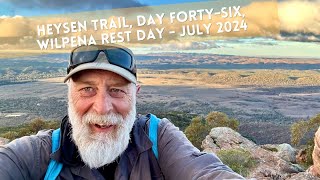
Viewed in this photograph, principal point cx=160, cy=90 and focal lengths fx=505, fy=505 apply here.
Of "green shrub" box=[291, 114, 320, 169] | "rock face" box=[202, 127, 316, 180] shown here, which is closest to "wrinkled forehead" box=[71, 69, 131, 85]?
"rock face" box=[202, 127, 316, 180]

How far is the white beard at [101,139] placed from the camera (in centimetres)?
157

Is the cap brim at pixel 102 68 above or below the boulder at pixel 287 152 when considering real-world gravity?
above

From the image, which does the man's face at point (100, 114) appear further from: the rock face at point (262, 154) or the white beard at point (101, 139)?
the rock face at point (262, 154)

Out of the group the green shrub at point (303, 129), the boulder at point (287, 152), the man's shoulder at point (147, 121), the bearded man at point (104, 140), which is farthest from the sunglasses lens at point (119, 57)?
the green shrub at point (303, 129)

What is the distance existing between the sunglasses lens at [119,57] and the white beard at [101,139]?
161 mm

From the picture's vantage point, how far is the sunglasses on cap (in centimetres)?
152

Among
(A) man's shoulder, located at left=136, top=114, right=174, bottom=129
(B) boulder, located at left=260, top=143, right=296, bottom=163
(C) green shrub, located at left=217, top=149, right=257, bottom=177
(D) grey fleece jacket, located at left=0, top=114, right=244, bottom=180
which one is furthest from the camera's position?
(B) boulder, located at left=260, top=143, right=296, bottom=163

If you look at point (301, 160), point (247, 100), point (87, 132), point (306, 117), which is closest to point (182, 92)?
point (247, 100)

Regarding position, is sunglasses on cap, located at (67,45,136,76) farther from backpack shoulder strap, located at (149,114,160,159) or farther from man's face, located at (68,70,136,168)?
backpack shoulder strap, located at (149,114,160,159)

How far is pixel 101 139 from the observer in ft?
5.34

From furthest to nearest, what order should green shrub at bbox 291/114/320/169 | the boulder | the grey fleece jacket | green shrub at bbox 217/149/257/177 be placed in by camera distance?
green shrub at bbox 291/114/320/169
the boulder
green shrub at bbox 217/149/257/177
the grey fleece jacket

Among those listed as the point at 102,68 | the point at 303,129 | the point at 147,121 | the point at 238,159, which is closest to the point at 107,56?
the point at 102,68

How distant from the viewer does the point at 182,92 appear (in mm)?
30344

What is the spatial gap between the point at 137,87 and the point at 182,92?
94.1 feet
